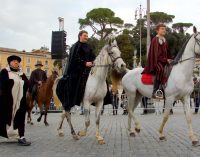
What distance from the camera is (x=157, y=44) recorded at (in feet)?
35.9

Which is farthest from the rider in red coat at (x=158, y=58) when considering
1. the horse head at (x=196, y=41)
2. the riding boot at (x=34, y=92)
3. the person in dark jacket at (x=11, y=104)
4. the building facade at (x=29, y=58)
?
the building facade at (x=29, y=58)

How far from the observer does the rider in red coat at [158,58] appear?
10.7 metres

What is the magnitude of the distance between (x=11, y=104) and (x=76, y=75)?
5.62ft

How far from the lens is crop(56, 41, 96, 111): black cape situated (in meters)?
10.5

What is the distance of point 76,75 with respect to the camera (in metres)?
10.6

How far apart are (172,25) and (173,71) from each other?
3798 inches

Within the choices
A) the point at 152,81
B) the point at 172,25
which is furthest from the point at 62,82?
the point at 172,25

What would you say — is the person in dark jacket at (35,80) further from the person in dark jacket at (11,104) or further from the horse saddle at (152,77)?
the person in dark jacket at (11,104)

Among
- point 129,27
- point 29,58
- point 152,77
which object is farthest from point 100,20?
point 152,77

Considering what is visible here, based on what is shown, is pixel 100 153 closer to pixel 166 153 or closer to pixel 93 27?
pixel 166 153

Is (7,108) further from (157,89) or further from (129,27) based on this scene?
(129,27)

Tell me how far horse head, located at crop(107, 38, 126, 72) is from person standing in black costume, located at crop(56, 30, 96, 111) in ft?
2.01

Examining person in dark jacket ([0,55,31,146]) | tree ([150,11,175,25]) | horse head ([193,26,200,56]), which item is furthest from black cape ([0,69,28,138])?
tree ([150,11,175,25])

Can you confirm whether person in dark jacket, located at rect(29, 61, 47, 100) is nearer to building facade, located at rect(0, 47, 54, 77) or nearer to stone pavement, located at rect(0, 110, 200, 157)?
stone pavement, located at rect(0, 110, 200, 157)
